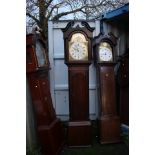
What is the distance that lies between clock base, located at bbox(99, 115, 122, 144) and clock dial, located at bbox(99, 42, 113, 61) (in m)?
0.70

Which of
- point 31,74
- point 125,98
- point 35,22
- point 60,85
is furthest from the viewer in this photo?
point 35,22

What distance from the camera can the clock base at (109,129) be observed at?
3436 millimetres

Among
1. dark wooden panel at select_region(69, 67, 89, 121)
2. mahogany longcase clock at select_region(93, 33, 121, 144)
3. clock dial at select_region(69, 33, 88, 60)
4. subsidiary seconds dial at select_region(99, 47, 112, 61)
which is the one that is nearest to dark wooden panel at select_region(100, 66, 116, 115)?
mahogany longcase clock at select_region(93, 33, 121, 144)

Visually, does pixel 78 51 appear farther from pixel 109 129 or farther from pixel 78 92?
pixel 109 129

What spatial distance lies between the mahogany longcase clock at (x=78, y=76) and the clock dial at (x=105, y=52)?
213 mm

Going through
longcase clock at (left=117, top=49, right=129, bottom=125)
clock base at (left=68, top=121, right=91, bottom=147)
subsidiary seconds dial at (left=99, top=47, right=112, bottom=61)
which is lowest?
clock base at (left=68, top=121, right=91, bottom=147)

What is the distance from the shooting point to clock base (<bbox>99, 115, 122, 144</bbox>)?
3436mm

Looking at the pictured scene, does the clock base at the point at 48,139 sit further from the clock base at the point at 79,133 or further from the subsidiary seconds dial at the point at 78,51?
the subsidiary seconds dial at the point at 78,51

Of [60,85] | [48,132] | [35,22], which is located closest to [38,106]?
[48,132]

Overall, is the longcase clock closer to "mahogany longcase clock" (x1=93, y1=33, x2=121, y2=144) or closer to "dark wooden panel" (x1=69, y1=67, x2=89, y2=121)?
"mahogany longcase clock" (x1=93, y1=33, x2=121, y2=144)
